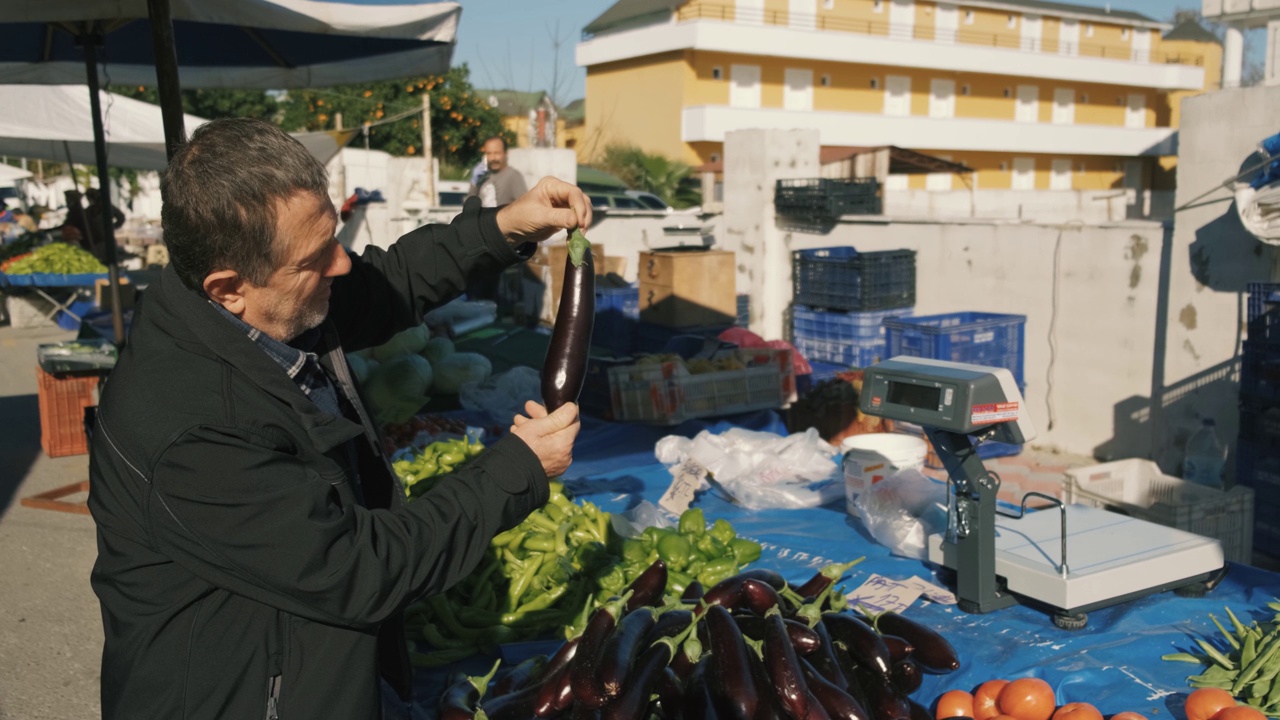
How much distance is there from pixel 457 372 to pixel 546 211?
5.47m

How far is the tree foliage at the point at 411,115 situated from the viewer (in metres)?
32.7

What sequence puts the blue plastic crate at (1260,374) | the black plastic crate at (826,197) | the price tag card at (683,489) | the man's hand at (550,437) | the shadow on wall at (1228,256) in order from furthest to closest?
the black plastic crate at (826,197), the shadow on wall at (1228,256), the blue plastic crate at (1260,374), the price tag card at (683,489), the man's hand at (550,437)

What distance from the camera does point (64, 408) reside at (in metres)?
7.98

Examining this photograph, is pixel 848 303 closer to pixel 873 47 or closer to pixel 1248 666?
pixel 1248 666

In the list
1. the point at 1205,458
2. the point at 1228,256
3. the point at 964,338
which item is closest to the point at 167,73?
the point at 964,338

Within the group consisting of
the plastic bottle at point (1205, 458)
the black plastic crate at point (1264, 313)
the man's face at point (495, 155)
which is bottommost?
the plastic bottle at point (1205, 458)

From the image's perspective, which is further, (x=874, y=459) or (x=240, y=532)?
(x=874, y=459)

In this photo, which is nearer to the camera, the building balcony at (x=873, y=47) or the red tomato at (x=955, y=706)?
the red tomato at (x=955, y=706)

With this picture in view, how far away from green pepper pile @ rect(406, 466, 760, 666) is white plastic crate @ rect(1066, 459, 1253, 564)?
101 inches

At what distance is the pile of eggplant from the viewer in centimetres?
258

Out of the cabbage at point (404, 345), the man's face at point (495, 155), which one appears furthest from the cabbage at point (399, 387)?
the man's face at point (495, 155)

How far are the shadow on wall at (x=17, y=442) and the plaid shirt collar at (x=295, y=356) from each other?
19.2 ft

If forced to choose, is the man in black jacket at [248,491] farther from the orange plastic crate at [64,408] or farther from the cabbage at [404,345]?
the orange plastic crate at [64,408]

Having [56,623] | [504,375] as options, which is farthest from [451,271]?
[504,375]
